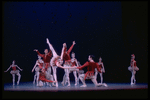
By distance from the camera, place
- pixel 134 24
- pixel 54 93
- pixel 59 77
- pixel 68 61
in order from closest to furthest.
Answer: pixel 54 93, pixel 68 61, pixel 134 24, pixel 59 77

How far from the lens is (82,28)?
11820 millimetres

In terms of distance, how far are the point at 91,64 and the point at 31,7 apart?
6.14m

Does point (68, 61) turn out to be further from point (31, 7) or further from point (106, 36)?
point (31, 7)

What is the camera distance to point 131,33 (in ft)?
38.6

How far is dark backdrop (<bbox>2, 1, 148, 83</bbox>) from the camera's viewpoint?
11695 mm

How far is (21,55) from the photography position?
12.1 meters

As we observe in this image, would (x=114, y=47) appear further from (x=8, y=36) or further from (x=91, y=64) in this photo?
(x=8, y=36)

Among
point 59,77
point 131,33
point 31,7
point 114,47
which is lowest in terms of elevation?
point 59,77

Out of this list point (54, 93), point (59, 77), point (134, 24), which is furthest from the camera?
point (59, 77)

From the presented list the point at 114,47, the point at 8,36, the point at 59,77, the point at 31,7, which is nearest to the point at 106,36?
the point at 114,47

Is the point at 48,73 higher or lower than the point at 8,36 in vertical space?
lower

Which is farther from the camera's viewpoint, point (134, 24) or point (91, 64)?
point (134, 24)

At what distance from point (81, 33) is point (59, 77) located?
3.23m

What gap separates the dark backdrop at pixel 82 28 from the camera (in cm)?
1170
